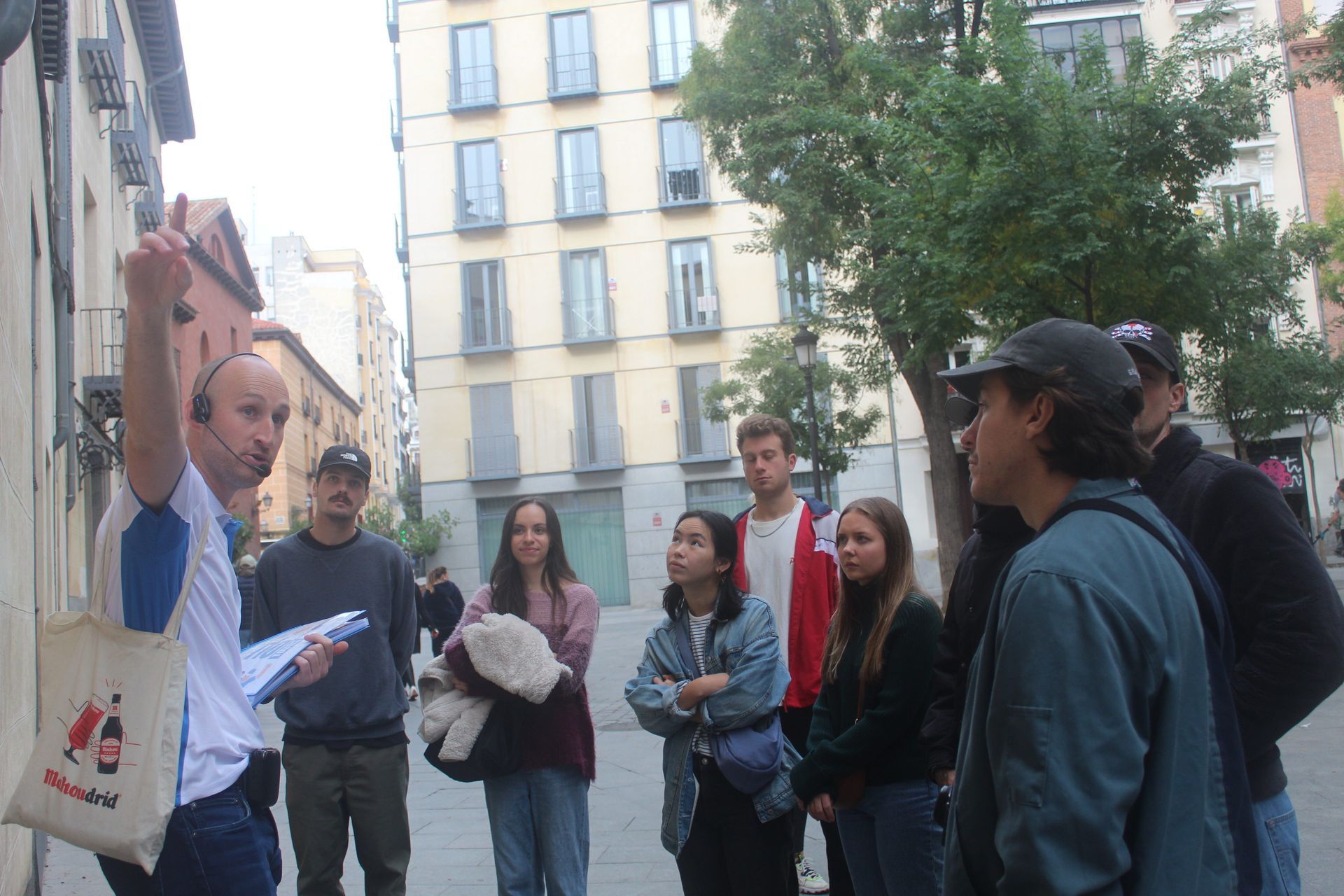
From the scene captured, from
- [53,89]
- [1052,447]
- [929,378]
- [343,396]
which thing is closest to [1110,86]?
[929,378]

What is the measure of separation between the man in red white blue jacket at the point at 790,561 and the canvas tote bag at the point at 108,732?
2709 mm

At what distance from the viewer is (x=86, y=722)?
227 cm

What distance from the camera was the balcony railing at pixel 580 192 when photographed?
113 ft

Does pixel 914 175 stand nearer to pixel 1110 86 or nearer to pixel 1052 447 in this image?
pixel 1110 86

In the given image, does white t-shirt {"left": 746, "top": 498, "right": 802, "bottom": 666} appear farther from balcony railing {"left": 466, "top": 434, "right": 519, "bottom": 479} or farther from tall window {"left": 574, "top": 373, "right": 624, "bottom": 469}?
balcony railing {"left": 466, "top": 434, "right": 519, "bottom": 479}

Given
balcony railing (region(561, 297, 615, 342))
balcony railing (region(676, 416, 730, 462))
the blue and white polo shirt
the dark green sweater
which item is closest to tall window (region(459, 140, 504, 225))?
balcony railing (region(561, 297, 615, 342))

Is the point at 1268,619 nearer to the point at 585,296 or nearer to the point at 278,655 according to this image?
the point at 278,655

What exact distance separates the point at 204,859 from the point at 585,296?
106 ft

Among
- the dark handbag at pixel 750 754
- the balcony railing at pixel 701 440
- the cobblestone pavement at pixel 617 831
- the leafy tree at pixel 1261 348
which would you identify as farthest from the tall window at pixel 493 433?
the dark handbag at pixel 750 754

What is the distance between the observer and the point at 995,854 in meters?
1.92

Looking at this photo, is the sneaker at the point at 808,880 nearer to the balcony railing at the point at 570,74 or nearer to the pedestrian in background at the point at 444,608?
the pedestrian in background at the point at 444,608

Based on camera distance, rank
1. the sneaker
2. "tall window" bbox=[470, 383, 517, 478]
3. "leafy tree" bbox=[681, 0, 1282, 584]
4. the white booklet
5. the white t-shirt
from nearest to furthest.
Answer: the white booklet < the white t-shirt < the sneaker < "leafy tree" bbox=[681, 0, 1282, 584] < "tall window" bbox=[470, 383, 517, 478]

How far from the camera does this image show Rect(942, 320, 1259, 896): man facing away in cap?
5.74 feet

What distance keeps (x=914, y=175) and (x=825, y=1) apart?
716 cm
